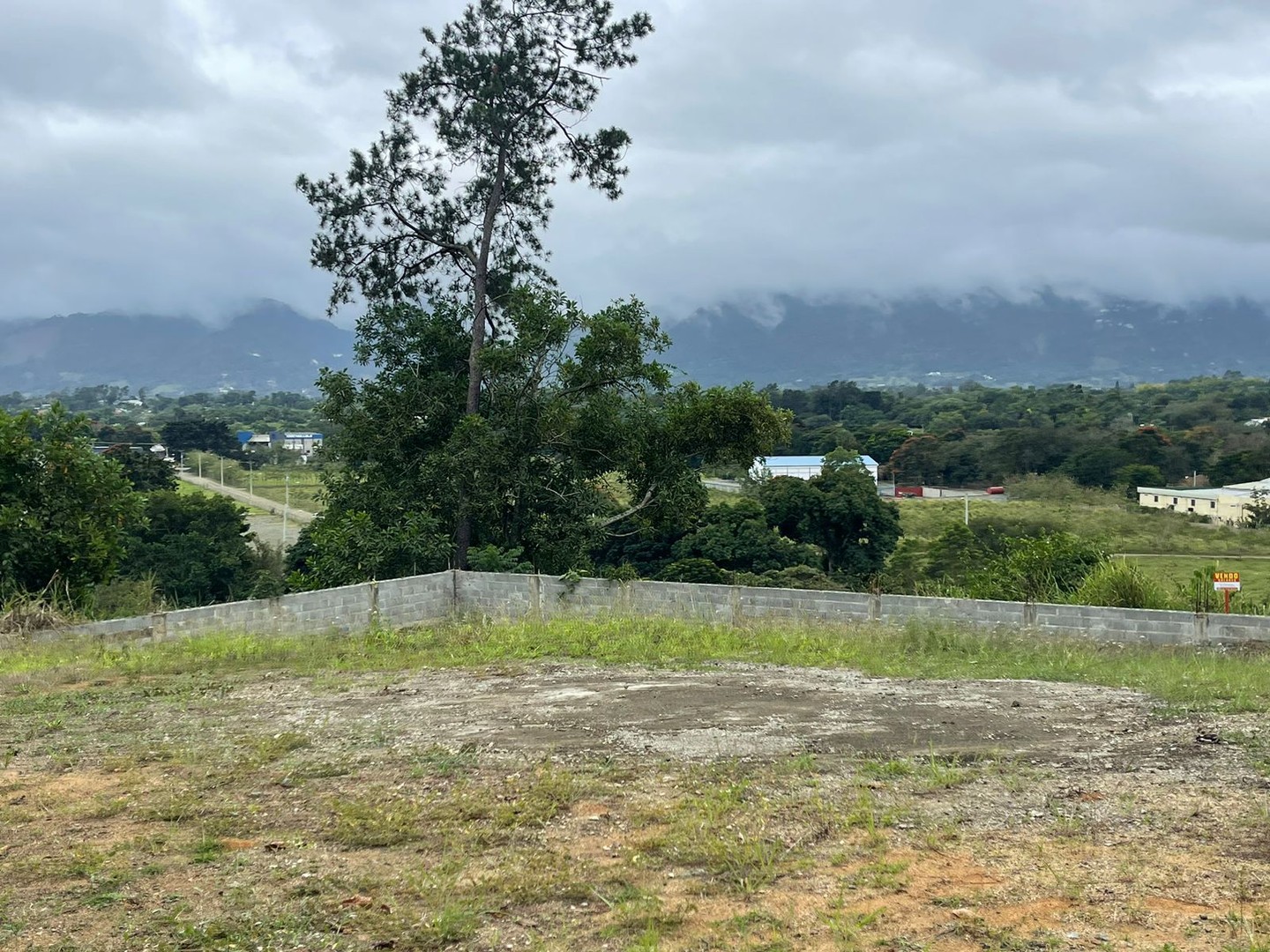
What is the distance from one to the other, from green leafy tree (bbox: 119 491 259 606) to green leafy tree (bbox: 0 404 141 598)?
15960 mm

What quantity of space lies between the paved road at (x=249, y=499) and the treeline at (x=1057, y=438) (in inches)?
1238

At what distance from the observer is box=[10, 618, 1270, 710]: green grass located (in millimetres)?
11352

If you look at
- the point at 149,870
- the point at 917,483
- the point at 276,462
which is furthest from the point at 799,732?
the point at 276,462

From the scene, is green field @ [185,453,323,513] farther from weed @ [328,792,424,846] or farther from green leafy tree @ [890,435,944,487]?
weed @ [328,792,424,846]

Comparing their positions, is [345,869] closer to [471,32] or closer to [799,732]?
[799,732]

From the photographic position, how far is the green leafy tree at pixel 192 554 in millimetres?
35375

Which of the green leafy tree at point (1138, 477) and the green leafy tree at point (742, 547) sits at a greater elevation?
the green leafy tree at point (1138, 477)

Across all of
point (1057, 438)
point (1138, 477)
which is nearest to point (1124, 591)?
point (1138, 477)

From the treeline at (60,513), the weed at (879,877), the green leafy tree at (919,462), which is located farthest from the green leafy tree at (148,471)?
the green leafy tree at (919,462)

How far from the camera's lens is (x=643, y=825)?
633 cm

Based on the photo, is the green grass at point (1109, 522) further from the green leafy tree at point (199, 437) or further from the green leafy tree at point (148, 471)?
A: the green leafy tree at point (199, 437)

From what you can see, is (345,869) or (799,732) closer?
(345,869)

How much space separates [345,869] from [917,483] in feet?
265

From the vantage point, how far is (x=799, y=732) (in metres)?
8.43
